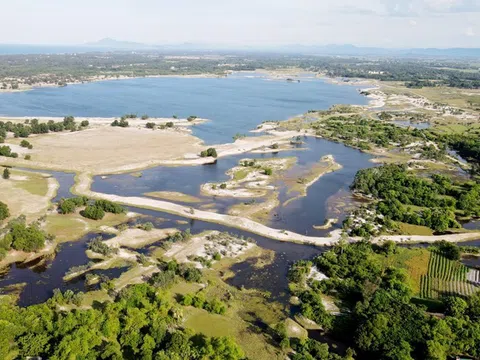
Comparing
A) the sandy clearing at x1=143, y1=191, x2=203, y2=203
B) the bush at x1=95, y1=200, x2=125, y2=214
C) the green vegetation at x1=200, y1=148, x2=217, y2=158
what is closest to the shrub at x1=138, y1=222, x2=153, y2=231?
the bush at x1=95, y1=200, x2=125, y2=214

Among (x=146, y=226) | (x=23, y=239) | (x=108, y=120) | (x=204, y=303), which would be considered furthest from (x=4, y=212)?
(x=108, y=120)

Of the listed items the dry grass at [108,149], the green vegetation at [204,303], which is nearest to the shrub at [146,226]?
the green vegetation at [204,303]

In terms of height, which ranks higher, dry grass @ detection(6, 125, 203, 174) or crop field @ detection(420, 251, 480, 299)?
dry grass @ detection(6, 125, 203, 174)

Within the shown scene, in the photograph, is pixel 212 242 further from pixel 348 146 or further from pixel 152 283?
pixel 348 146

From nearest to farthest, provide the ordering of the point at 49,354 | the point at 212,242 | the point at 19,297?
the point at 49,354
the point at 19,297
the point at 212,242

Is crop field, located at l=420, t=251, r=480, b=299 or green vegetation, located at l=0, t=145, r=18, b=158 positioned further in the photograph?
green vegetation, located at l=0, t=145, r=18, b=158

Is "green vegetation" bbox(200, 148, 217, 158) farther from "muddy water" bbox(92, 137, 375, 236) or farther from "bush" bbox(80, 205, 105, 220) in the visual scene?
"bush" bbox(80, 205, 105, 220)

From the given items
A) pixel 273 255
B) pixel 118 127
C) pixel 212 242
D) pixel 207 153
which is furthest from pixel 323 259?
pixel 118 127
